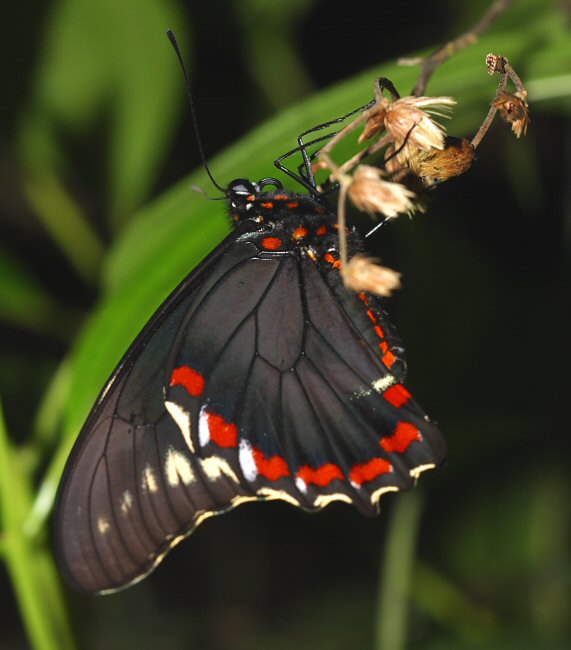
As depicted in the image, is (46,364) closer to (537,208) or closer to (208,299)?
(208,299)

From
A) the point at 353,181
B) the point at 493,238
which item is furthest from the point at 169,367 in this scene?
the point at 493,238

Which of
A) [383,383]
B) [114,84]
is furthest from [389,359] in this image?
[114,84]

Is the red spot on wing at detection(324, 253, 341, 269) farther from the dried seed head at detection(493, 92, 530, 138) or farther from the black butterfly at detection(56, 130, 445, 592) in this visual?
the dried seed head at detection(493, 92, 530, 138)

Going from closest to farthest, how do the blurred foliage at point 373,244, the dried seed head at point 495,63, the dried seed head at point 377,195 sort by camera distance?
1. the dried seed head at point 377,195
2. the dried seed head at point 495,63
3. the blurred foliage at point 373,244

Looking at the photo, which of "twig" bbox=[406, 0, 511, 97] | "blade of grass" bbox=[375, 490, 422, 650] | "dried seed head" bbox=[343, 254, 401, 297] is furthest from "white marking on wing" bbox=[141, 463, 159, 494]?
"blade of grass" bbox=[375, 490, 422, 650]

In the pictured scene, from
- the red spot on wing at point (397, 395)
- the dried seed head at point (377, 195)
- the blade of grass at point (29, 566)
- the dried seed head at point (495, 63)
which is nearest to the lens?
the dried seed head at point (377, 195)

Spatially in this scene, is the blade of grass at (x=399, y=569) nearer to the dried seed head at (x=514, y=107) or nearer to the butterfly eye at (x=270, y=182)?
the butterfly eye at (x=270, y=182)

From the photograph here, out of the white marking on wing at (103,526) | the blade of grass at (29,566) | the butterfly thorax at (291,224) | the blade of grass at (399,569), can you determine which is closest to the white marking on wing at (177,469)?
the white marking on wing at (103,526)
